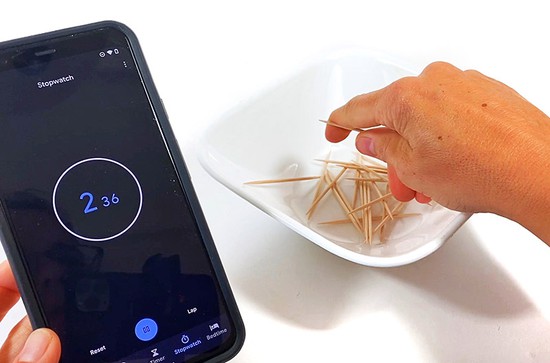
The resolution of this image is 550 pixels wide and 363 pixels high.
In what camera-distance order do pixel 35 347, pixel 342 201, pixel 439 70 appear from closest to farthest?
pixel 35 347 < pixel 439 70 < pixel 342 201

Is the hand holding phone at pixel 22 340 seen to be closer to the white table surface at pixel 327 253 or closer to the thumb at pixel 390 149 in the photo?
the white table surface at pixel 327 253

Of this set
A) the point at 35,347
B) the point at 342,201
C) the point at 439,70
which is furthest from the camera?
the point at 342,201

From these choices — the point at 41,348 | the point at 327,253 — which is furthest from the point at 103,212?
the point at 327,253

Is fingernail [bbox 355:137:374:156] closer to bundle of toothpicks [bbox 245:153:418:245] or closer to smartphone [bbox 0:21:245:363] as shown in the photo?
bundle of toothpicks [bbox 245:153:418:245]

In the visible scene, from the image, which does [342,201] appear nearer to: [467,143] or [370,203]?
[370,203]

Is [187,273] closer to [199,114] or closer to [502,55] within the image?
[199,114]

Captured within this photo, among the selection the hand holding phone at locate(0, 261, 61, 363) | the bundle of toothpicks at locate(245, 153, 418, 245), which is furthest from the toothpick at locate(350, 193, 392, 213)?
the hand holding phone at locate(0, 261, 61, 363)
